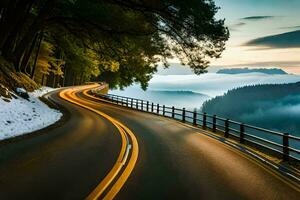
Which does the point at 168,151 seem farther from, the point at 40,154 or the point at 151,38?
the point at 151,38

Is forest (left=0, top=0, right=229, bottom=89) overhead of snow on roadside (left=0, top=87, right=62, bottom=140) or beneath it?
overhead

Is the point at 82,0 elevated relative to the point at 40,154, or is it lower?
elevated

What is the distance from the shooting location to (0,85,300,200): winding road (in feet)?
24.5

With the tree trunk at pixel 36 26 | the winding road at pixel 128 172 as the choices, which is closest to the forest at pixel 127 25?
the tree trunk at pixel 36 26

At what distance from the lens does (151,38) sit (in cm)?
2819

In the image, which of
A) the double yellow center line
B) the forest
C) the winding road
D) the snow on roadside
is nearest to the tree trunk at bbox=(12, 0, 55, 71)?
the forest

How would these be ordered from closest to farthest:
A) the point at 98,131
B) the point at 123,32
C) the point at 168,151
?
the point at 168,151 → the point at 98,131 → the point at 123,32

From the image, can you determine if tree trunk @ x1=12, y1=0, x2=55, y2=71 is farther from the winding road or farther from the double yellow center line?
the double yellow center line

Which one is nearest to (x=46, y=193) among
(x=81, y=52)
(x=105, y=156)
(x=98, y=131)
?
(x=105, y=156)

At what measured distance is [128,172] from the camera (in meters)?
9.33

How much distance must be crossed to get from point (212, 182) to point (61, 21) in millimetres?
21425

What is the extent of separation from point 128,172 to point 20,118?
34.2ft

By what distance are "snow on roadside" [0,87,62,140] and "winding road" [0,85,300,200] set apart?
1294 millimetres

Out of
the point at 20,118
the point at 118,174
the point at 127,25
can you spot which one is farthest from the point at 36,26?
the point at 118,174
